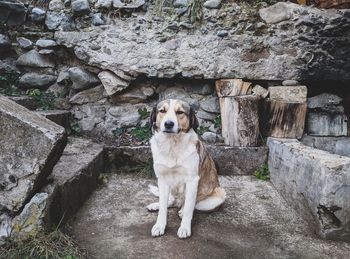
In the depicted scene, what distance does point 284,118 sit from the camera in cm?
447

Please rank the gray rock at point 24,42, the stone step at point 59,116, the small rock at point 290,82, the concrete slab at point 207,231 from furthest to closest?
1. the gray rock at point 24,42
2. the small rock at point 290,82
3. the stone step at point 59,116
4. the concrete slab at point 207,231

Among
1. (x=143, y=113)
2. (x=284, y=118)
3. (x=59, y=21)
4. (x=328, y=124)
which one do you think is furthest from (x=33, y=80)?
(x=328, y=124)

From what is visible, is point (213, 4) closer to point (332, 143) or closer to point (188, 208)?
point (332, 143)

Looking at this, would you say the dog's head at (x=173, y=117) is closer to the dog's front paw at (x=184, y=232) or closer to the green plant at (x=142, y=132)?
the dog's front paw at (x=184, y=232)

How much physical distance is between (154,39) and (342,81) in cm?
258

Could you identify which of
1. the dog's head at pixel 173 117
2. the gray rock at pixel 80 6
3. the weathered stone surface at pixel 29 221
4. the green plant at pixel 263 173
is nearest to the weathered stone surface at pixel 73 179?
the weathered stone surface at pixel 29 221

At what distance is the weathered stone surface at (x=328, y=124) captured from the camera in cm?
466

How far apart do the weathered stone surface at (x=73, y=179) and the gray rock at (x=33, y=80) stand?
106 centimetres

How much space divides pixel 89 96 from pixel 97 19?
1.10m

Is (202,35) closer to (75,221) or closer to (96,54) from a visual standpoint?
(96,54)

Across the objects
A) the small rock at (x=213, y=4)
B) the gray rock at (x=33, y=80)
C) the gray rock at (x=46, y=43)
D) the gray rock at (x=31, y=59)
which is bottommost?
the gray rock at (x=33, y=80)

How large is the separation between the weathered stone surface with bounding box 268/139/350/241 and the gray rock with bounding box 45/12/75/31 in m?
3.49

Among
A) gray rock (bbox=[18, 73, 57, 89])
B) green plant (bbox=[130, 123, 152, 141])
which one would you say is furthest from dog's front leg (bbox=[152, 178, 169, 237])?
gray rock (bbox=[18, 73, 57, 89])

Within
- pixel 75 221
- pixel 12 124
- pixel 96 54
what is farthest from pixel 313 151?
pixel 96 54
